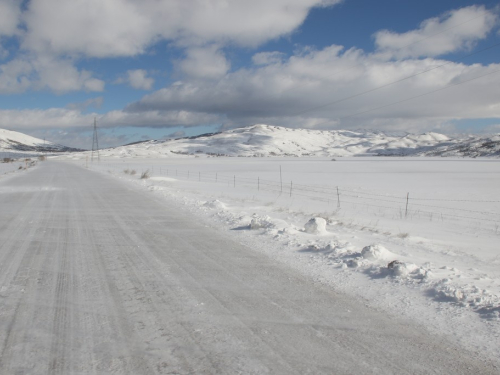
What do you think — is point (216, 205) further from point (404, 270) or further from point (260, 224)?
point (404, 270)

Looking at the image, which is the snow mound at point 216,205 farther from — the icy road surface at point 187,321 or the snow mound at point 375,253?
the snow mound at point 375,253

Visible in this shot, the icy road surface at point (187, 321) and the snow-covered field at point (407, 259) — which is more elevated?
the snow-covered field at point (407, 259)

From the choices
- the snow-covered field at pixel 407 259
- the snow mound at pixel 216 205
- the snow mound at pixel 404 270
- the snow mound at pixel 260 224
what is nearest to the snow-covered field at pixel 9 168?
the snow mound at pixel 216 205

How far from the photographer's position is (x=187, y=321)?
4.45 metres

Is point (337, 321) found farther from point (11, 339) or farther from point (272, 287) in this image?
point (11, 339)

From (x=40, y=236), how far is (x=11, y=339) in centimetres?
588

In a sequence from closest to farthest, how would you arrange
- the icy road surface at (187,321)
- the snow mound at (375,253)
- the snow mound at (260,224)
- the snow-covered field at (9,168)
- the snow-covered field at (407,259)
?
the icy road surface at (187,321), the snow-covered field at (407,259), the snow mound at (375,253), the snow mound at (260,224), the snow-covered field at (9,168)

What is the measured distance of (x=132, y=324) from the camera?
4.36 metres

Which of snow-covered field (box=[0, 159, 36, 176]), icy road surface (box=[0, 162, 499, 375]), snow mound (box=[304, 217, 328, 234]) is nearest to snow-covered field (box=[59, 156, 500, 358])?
snow mound (box=[304, 217, 328, 234])

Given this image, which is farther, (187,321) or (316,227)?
(316,227)

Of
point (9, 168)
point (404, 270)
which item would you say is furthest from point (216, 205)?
point (9, 168)

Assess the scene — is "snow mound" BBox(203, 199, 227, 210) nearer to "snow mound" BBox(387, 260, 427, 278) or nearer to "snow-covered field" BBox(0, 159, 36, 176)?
"snow mound" BBox(387, 260, 427, 278)

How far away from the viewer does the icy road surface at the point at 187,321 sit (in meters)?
3.59

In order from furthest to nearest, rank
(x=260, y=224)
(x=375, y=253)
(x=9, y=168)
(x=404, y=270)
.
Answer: (x=9, y=168) → (x=260, y=224) → (x=375, y=253) → (x=404, y=270)
